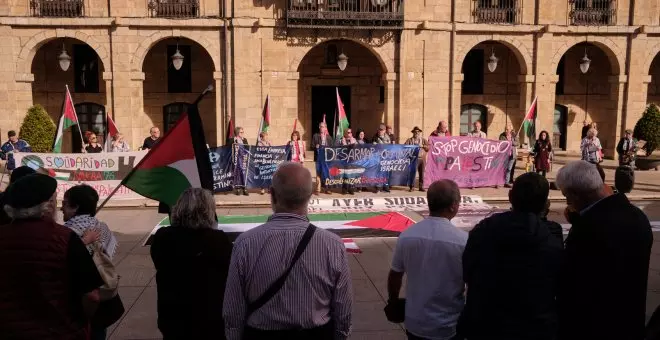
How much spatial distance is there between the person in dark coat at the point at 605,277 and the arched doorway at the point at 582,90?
2356 centimetres

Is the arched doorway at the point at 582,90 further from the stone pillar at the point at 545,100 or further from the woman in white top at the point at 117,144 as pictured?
the woman in white top at the point at 117,144

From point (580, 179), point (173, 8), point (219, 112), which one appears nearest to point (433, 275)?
point (580, 179)

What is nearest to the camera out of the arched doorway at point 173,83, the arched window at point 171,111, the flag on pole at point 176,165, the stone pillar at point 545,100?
the flag on pole at point 176,165

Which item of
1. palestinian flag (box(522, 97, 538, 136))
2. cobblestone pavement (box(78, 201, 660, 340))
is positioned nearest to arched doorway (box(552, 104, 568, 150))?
palestinian flag (box(522, 97, 538, 136))

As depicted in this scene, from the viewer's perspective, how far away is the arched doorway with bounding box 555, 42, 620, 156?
83.8 feet

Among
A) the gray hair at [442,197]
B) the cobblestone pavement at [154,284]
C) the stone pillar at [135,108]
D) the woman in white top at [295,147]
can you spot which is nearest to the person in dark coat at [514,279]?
the gray hair at [442,197]

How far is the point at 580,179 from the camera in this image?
12.9 feet

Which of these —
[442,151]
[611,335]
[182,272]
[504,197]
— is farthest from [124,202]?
[611,335]

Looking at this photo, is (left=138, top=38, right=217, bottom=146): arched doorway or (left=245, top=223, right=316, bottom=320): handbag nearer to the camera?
(left=245, top=223, right=316, bottom=320): handbag

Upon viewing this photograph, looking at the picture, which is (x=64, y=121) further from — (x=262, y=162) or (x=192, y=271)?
(x=192, y=271)

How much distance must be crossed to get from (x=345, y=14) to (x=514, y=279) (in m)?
18.5

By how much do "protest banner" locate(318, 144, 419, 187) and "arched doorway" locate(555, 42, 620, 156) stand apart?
40.8 feet

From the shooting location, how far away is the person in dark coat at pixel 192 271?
3945 millimetres

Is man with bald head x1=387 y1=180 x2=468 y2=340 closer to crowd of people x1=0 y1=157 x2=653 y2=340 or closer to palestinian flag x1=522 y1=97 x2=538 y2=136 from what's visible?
crowd of people x1=0 y1=157 x2=653 y2=340
